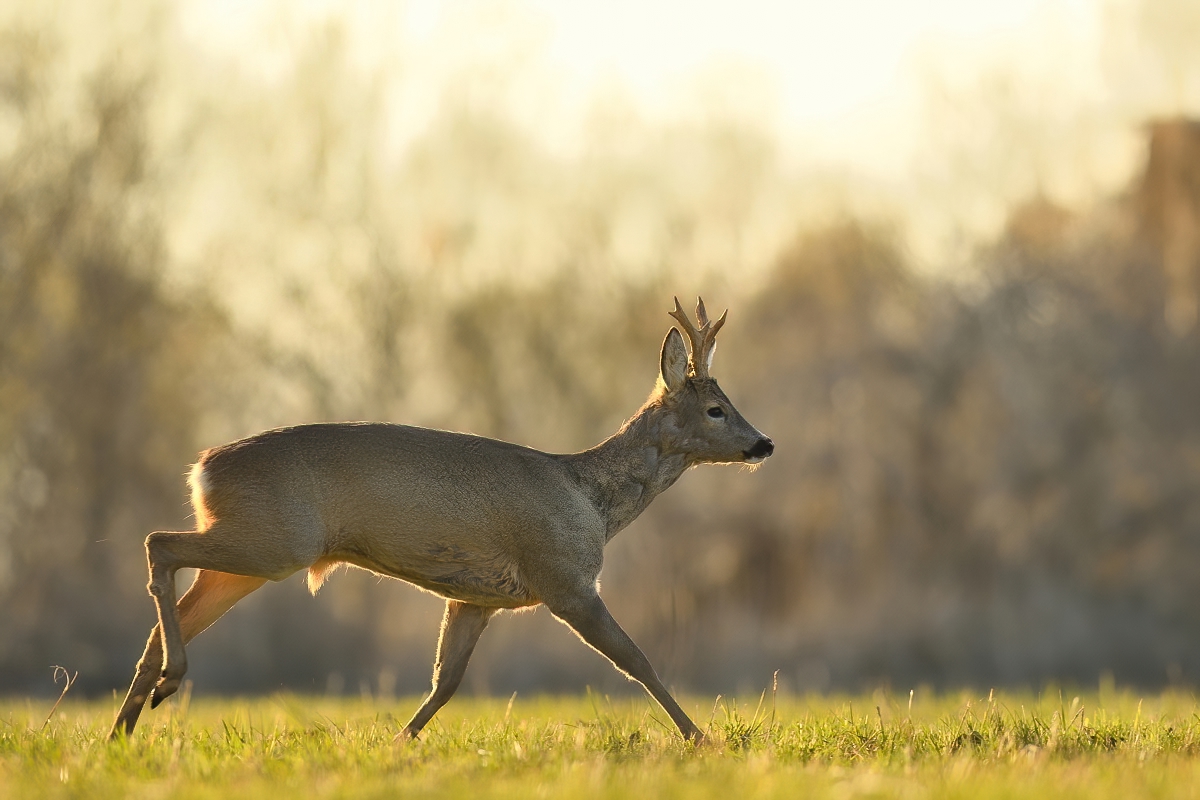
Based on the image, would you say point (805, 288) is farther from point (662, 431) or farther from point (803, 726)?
point (803, 726)

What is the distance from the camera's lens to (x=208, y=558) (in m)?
7.12

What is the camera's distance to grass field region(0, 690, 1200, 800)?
4.84m

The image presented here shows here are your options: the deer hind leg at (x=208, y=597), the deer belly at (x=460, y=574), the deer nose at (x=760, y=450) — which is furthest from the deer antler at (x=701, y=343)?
the deer hind leg at (x=208, y=597)

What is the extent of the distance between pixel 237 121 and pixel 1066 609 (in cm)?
1593

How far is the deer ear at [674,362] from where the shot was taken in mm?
8641

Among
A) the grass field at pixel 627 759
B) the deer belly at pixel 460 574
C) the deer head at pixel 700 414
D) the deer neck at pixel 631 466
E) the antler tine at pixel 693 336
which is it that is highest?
the antler tine at pixel 693 336

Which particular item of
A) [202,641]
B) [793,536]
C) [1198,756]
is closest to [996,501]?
[793,536]

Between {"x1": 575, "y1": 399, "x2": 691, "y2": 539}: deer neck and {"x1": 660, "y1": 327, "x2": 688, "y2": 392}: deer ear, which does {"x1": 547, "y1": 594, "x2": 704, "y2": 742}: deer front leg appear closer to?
{"x1": 575, "y1": 399, "x2": 691, "y2": 539}: deer neck

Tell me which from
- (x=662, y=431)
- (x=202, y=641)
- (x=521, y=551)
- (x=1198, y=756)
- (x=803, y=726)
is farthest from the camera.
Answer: (x=202, y=641)

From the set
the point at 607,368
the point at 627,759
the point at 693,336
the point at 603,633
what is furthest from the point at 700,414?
the point at 607,368

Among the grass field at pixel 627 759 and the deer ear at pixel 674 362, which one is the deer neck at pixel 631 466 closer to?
the deer ear at pixel 674 362

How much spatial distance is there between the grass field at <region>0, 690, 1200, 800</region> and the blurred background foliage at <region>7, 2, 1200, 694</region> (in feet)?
49.1

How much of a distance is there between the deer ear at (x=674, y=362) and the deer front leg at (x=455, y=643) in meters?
1.66

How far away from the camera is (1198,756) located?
635 centimetres
